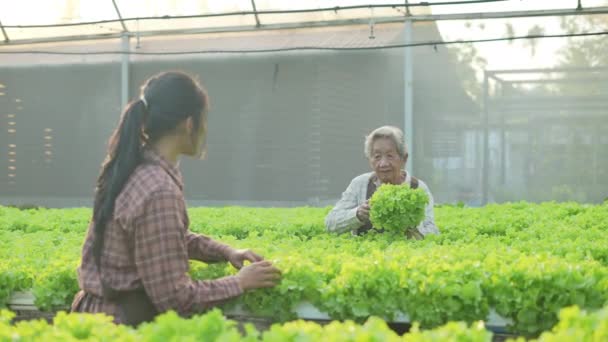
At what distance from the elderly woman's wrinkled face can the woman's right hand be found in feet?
9.72

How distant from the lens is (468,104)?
14.9m

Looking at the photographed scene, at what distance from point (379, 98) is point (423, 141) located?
1.22m

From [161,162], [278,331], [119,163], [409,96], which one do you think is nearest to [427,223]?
[161,162]

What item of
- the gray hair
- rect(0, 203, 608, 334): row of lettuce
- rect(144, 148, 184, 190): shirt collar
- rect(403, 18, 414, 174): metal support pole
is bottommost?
rect(0, 203, 608, 334): row of lettuce

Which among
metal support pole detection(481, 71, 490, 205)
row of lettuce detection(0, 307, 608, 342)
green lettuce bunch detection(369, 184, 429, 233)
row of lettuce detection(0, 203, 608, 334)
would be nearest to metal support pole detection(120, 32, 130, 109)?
metal support pole detection(481, 71, 490, 205)

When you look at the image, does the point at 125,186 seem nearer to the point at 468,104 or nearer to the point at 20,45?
the point at 468,104

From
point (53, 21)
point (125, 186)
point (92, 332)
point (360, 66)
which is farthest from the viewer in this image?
point (53, 21)

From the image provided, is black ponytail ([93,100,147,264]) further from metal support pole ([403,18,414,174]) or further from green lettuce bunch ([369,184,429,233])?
metal support pole ([403,18,414,174])

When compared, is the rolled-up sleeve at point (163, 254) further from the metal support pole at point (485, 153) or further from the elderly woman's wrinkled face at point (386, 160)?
the metal support pole at point (485, 153)

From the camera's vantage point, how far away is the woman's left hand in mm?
4023

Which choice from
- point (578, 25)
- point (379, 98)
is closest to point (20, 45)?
Answer: point (379, 98)

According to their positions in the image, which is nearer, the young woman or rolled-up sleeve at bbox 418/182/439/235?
the young woman

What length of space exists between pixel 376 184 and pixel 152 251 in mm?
3814

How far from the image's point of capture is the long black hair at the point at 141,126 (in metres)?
3.56
